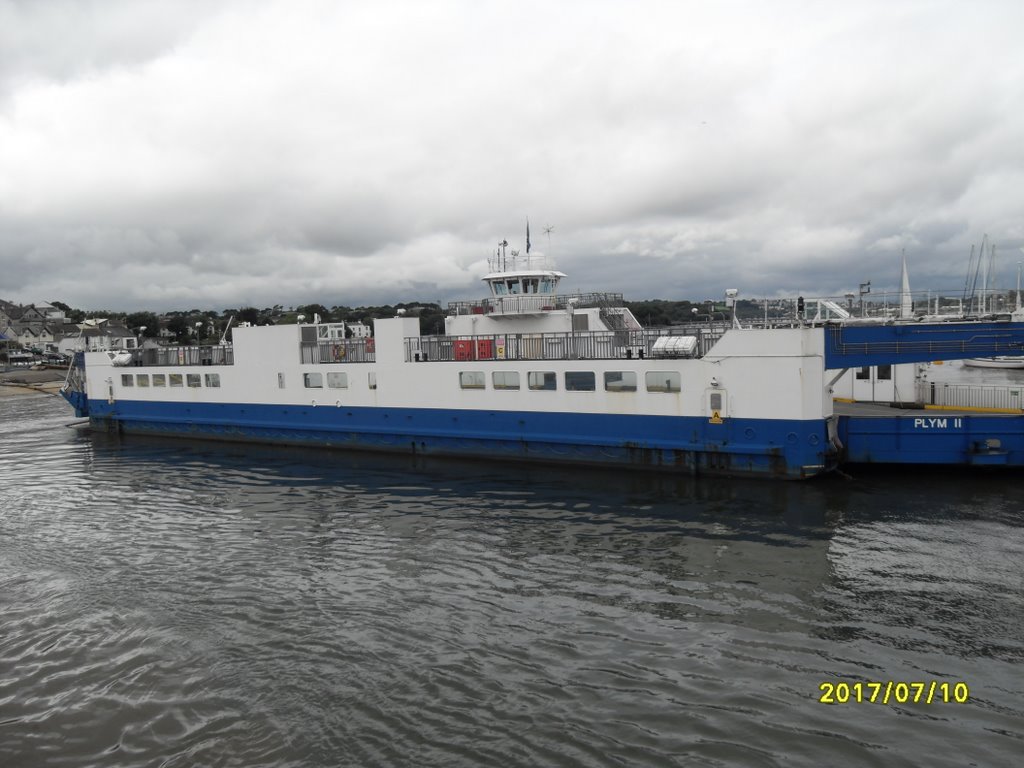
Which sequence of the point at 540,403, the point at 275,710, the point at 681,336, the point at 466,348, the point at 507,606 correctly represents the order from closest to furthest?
the point at 275,710 < the point at 507,606 < the point at 681,336 < the point at 540,403 < the point at 466,348

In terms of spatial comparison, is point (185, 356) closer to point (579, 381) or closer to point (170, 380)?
point (170, 380)

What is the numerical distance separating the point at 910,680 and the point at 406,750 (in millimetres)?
6895

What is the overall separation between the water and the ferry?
234 cm

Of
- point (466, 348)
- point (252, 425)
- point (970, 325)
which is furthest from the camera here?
point (252, 425)

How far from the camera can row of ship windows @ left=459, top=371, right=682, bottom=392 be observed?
21.9m

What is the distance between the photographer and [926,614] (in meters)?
11.1

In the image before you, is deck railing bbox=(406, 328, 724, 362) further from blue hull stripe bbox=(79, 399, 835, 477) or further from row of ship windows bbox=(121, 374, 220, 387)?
row of ship windows bbox=(121, 374, 220, 387)

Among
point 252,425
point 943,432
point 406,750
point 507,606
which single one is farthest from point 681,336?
point 252,425

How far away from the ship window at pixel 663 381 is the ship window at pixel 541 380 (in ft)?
11.6

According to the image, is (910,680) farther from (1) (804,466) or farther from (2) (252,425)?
(2) (252,425)

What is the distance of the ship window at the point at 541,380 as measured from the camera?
23922mm

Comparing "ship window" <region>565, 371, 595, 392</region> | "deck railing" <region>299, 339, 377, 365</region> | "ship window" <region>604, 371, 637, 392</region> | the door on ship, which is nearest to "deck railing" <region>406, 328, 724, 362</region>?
"ship window" <region>565, 371, 595, 392</region>

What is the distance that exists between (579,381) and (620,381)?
4.98ft

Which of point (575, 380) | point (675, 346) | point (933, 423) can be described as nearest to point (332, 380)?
point (575, 380)
